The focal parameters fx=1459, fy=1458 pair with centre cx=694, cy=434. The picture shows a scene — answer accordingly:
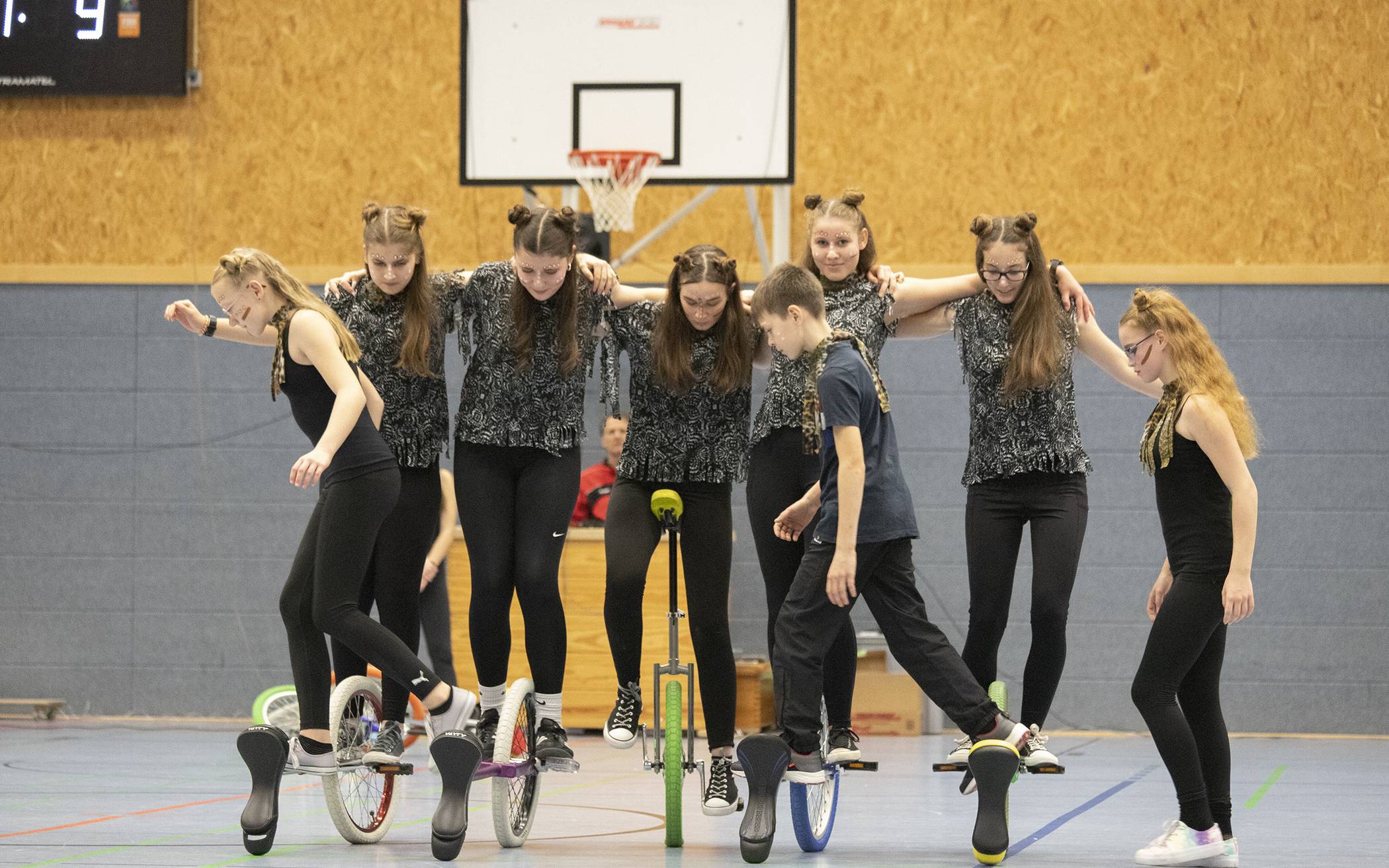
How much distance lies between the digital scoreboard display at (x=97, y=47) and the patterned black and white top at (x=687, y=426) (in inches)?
193

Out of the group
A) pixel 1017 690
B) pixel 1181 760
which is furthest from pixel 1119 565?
pixel 1181 760

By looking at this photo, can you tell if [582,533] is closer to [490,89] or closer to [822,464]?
[490,89]

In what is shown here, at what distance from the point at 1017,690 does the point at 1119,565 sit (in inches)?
31.8

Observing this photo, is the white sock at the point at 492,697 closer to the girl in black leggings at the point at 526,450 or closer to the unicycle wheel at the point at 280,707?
the girl in black leggings at the point at 526,450

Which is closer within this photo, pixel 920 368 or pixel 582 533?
pixel 582 533

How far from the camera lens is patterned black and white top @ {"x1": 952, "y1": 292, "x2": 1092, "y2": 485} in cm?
375

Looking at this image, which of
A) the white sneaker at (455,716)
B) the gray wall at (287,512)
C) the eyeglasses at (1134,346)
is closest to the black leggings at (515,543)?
the white sneaker at (455,716)

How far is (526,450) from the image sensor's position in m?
3.85

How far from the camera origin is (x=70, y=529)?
7680 millimetres

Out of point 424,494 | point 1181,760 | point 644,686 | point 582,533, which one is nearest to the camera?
point 1181,760

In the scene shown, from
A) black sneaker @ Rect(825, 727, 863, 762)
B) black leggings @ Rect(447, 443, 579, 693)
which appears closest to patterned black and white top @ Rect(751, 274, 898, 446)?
black leggings @ Rect(447, 443, 579, 693)

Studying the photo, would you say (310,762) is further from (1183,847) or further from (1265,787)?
(1265,787)

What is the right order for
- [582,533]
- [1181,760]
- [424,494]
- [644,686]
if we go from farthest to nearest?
1. [644,686]
2. [582,533]
3. [424,494]
4. [1181,760]

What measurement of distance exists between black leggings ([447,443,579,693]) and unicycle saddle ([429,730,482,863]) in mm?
288
